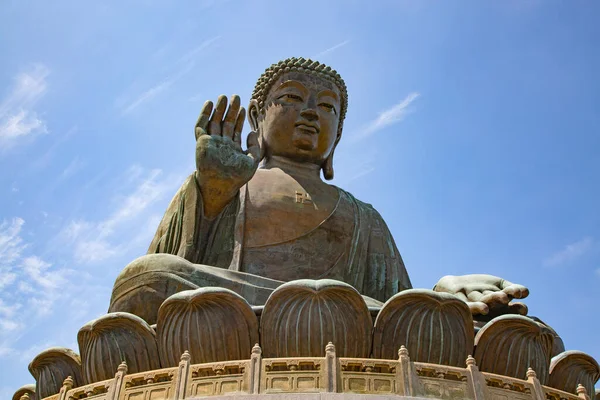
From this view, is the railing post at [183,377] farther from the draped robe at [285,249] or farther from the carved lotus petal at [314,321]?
the draped robe at [285,249]

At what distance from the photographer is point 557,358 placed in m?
7.80

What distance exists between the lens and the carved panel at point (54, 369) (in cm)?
769

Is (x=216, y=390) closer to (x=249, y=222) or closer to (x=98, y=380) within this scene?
(x=98, y=380)

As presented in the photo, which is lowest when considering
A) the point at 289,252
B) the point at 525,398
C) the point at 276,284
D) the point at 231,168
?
the point at 525,398

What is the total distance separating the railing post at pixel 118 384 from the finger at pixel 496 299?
11.5ft

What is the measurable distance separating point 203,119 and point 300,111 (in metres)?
1.63

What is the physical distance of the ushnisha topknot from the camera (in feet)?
37.9

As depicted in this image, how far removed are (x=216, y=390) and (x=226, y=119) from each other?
419 centimetres

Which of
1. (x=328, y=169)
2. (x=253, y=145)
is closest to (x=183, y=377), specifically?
(x=253, y=145)

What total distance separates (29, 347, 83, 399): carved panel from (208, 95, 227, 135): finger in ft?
10.7

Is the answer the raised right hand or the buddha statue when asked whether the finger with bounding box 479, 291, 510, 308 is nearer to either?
the buddha statue

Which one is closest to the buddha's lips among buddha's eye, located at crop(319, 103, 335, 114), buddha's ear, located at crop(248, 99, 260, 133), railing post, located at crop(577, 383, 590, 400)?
buddha's eye, located at crop(319, 103, 335, 114)

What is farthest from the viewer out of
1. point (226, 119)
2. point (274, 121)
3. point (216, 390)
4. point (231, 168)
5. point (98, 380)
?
point (274, 121)

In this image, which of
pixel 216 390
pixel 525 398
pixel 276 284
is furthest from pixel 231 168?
pixel 525 398
